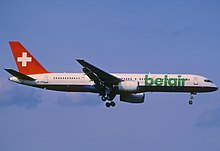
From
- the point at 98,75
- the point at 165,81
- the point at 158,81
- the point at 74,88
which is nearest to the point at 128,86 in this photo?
the point at 98,75

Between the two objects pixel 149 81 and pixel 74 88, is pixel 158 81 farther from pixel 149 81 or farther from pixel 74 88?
pixel 74 88

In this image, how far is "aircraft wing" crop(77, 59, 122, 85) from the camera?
47344 millimetres

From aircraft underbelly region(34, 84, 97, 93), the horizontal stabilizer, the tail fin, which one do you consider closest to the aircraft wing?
aircraft underbelly region(34, 84, 97, 93)

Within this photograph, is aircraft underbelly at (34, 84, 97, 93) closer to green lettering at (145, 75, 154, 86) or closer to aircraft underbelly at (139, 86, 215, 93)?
aircraft underbelly at (139, 86, 215, 93)

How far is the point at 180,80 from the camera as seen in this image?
49906 mm

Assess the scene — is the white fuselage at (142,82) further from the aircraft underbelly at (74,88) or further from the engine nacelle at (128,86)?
the engine nacelle at (128,86)

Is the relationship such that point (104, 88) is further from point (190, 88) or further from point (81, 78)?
point (190, 88)

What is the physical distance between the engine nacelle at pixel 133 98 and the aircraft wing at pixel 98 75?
4751mm

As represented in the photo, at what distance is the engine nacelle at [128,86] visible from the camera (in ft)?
158

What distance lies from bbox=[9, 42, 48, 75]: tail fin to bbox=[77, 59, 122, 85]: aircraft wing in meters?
5.82

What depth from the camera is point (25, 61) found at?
53188mm

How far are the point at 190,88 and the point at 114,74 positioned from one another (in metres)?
7.73

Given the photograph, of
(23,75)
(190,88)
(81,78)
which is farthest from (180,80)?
(23,75)

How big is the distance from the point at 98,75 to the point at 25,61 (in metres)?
9.17
